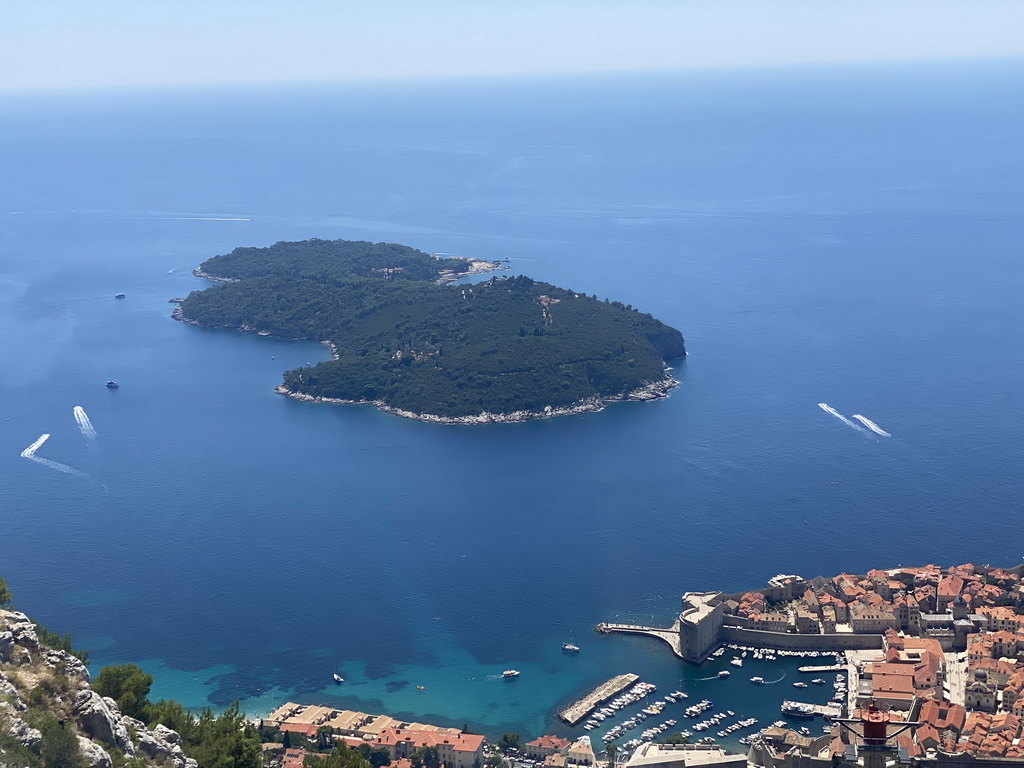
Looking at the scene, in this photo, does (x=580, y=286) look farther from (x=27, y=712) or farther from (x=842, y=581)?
(x=27, y=712)

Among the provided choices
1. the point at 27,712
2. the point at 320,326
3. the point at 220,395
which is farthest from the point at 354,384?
the point at 27,712

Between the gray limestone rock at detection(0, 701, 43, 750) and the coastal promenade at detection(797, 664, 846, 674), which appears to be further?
the coastal promenade at detection(797, 664, 846, 674)

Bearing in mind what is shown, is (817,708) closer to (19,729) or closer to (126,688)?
(126,688)

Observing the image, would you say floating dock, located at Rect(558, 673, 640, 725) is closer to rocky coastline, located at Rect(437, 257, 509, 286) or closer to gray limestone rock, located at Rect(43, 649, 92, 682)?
gray limestone rock, located at Rect(43, 649, 92, 682)

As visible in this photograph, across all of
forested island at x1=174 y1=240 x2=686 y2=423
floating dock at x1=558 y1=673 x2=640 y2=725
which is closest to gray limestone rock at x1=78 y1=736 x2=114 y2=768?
floating dock at x1=558 y1=673 x2=640 y2=725

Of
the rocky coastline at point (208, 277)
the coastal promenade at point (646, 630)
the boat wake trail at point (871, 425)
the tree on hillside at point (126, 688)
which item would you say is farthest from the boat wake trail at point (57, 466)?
the rocky coastline at point (208, 277)

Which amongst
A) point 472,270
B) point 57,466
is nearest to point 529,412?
point 57,466
